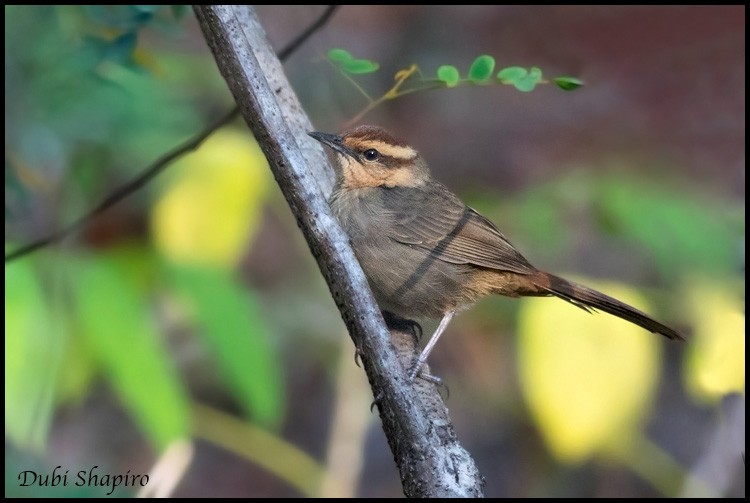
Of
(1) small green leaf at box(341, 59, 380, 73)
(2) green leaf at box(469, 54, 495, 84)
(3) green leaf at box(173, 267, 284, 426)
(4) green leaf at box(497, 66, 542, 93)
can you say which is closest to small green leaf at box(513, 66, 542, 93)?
(4) green leaf at box(497, 66, 542, 93)

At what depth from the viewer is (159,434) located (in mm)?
3959

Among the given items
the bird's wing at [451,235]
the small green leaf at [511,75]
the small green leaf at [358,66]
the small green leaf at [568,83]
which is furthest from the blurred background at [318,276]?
the small green leaf at [568,83]

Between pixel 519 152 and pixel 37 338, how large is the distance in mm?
5733

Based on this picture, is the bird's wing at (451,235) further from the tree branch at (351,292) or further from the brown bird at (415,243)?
the tree branch at (351,292)

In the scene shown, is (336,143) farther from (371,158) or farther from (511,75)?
(511,75)

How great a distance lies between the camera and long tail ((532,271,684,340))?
413cm

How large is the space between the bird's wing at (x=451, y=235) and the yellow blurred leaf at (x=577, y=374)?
49 centimetres

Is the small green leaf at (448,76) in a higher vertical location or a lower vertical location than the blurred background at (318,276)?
higher

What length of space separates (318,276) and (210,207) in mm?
2570

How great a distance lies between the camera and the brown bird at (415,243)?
4.35 m

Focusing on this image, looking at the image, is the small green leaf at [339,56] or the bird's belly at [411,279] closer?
the small green leaf at [339,56]

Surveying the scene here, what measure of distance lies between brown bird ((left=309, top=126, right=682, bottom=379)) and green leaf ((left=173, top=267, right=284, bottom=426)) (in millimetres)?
647

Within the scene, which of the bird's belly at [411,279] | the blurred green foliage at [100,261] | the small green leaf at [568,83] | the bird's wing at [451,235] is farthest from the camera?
the bird's wing at [451,235]

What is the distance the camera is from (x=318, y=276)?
6945mm
